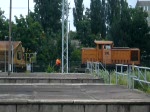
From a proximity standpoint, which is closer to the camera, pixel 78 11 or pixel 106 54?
pixel 106 54

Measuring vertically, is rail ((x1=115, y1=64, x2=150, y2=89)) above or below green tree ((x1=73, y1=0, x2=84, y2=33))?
below

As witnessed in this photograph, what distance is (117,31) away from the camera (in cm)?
6138

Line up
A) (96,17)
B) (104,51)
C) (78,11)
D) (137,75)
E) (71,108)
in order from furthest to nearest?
(78,11), (96,17), (104,51), (137,75), (71,108)

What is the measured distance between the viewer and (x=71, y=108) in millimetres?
10133

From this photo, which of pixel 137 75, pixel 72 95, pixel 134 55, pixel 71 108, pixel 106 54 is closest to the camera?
pixel 71 108

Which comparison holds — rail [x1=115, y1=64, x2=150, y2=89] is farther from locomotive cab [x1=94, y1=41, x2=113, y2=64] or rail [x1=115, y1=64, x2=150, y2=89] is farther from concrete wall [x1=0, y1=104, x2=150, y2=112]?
locomotive cab [x1=94, y1=41, x2=113, y2=64]

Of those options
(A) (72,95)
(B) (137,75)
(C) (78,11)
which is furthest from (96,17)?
(A) (72,95)

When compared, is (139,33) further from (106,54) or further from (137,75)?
(137,75)

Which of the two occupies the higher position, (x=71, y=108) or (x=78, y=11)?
(x=78, y=11)

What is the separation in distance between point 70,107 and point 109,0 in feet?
237

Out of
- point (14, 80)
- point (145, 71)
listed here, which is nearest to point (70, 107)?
point (145, 71)

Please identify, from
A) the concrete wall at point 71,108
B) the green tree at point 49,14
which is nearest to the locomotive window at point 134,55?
the green tree at point 49,14

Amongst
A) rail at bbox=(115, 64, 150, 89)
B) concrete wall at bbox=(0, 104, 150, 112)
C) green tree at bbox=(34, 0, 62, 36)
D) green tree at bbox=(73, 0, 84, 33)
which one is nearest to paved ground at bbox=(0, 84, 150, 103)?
concrete wall at bbox=(0, 104, 150, 112)

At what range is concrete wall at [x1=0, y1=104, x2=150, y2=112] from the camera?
10.0 m
